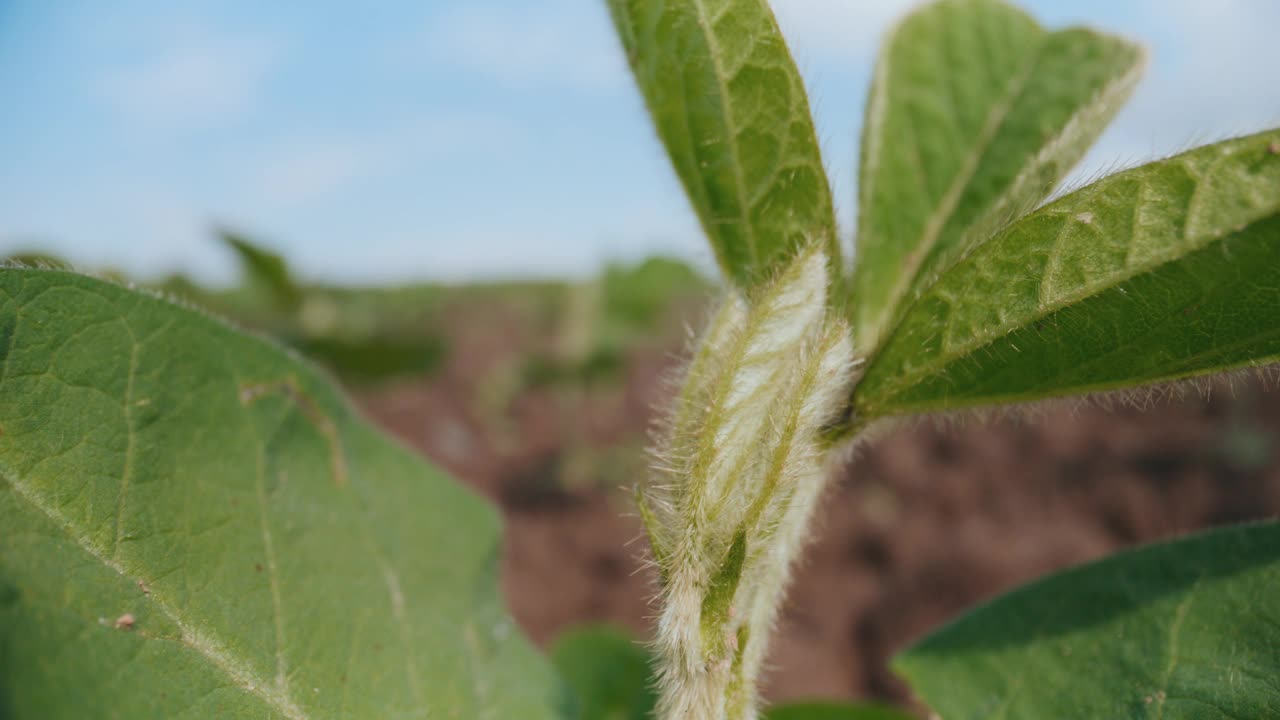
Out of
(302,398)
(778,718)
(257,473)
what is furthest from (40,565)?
(778,718)

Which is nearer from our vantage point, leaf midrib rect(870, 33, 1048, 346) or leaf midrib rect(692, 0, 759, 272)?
leaf midrib rect(692, 0, 759, 272)

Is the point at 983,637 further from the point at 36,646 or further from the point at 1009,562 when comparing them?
the point at 1009,562

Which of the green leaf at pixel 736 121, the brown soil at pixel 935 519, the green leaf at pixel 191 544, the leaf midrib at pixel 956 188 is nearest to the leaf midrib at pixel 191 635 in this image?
the green leaf at pixel 191 544

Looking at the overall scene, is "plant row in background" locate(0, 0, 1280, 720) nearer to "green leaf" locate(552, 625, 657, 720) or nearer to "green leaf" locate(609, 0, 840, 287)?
"green leaf" locate(609, 0, 840, 287)

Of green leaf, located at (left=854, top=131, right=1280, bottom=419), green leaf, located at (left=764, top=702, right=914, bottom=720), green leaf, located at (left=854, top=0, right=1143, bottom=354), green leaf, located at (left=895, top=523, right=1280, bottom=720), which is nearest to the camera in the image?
green leaf, located at (left=854, top=131, right=1280, bottom=419)

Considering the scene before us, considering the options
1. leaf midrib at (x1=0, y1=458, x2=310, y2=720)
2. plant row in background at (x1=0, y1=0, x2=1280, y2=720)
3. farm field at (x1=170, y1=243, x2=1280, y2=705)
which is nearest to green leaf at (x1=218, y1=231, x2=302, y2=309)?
farm field at (x1=170, y1=243, x2=1280, y2=705)

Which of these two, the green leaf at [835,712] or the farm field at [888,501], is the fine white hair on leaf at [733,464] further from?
the farm field at [888,501]

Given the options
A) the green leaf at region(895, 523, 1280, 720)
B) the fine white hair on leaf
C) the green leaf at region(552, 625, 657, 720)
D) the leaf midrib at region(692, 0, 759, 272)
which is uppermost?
the leaf midrib at region(692, 0, 759, 272)
